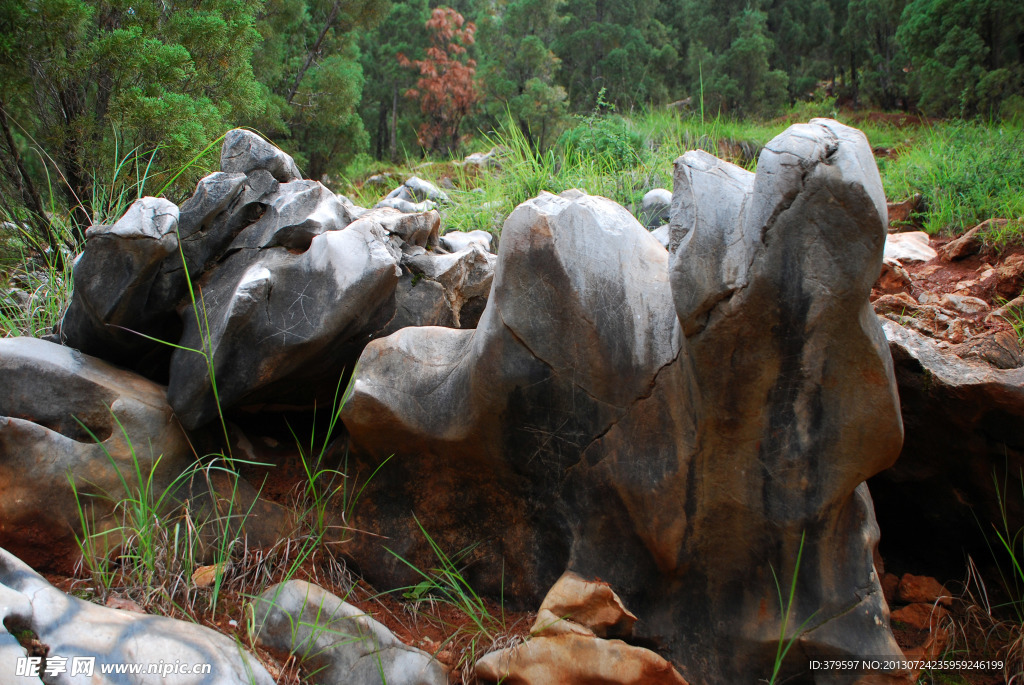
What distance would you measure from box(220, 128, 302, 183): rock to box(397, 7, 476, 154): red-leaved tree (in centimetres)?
803

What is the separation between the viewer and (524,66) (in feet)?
30.9

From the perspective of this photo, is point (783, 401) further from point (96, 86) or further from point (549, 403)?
point (96, 86)

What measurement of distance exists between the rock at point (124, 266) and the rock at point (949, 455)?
2398mm

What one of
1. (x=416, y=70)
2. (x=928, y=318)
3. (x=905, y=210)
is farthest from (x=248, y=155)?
(x=416, y=70)

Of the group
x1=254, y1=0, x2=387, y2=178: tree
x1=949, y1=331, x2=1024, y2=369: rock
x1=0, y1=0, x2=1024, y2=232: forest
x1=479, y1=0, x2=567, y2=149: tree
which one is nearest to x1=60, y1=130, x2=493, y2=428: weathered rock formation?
x1=0, y1=0, x2=1024, y2=232: forest

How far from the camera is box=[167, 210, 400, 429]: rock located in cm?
226

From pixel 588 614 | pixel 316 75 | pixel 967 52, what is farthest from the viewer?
pixel 316 75

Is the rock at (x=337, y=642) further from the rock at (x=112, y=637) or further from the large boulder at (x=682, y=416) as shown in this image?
the large boulder at (x=682, y=416)

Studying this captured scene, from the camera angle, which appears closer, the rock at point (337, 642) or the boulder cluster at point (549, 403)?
the boulder cluster at point (549, 403)

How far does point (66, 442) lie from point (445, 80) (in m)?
9.76

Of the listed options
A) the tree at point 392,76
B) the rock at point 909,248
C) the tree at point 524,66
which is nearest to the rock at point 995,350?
the rock at point 909,248

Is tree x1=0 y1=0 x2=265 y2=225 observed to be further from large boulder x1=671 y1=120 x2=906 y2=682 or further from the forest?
large boulder x1=671 y1=120 x2=906 y2=682

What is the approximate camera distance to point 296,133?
28.0 ft

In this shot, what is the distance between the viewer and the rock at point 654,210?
4207mm
